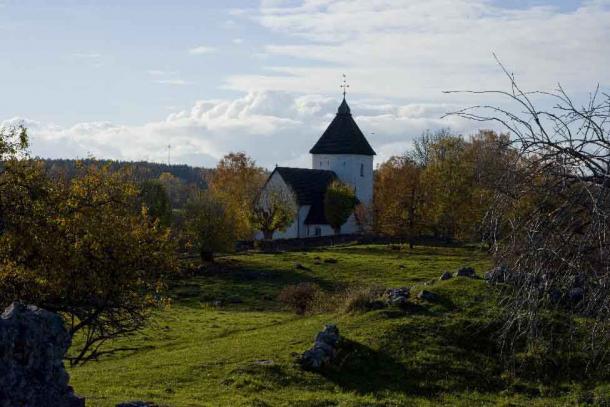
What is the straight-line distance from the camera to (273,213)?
271 feet

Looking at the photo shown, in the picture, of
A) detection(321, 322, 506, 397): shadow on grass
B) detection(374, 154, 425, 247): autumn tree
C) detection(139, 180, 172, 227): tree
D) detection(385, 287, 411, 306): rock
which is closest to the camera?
detection(321, 322, 506, 397): shadow on grass

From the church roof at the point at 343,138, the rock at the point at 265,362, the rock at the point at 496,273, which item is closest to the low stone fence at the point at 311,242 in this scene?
the church roof at the point at 343,138

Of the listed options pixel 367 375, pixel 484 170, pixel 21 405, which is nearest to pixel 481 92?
pixel 484 170

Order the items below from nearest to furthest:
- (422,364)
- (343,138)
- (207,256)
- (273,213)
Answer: (422,364) < (207,256) < (273,213) < (343,138)

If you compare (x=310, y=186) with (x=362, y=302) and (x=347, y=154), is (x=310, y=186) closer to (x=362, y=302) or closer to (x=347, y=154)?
(x=347, y=154)

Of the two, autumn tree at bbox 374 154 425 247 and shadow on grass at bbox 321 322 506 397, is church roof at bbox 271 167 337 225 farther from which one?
shadow on grass at bbox 321 322 506 397

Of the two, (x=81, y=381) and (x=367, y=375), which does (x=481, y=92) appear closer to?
(x=367, y=375)

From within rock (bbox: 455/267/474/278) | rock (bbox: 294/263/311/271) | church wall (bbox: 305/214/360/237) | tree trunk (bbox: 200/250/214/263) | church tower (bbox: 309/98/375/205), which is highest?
church tower (bbox: 309/98/375/205)

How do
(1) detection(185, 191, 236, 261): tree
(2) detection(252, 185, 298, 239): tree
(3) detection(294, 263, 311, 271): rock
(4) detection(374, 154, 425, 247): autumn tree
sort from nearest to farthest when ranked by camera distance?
(3) detection(294, 263, 311, 271): rock < (1) detection(185, 191, 236, 261): tree < (4) detection(374, 154, 425, 247): autumn tree < (2) detection(252, 185, 298, 239): tree

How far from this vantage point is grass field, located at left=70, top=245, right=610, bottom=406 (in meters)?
20.4

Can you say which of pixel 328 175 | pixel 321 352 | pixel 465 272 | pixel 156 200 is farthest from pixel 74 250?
pixel 328 175

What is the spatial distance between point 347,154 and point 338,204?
12.1 metres

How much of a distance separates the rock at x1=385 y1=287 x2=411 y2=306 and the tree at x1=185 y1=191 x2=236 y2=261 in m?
32.7

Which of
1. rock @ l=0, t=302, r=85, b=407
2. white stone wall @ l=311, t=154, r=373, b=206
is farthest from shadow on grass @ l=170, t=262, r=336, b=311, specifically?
white stone wall @ l=311, t=154, r=373, b=206
